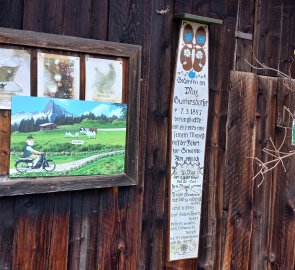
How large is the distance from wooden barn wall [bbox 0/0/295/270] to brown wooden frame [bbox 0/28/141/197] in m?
0.08

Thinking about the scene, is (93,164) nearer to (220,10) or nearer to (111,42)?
(111,42)

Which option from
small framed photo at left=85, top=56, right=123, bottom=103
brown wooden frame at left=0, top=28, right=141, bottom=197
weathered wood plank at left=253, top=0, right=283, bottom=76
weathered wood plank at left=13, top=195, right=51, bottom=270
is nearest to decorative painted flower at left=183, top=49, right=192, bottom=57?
brown wooden frame at left=0, top=28, right=141, bottom=197

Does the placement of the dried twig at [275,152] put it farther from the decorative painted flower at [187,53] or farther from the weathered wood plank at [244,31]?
the decorative painted flower at [187,53]

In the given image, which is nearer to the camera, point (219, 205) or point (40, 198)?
point (40, 198)

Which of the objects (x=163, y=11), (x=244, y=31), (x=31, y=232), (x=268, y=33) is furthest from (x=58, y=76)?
(x=268, y=33)

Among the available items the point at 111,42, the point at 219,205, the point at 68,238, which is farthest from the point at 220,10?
the point at 68,238

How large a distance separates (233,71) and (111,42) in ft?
3.85

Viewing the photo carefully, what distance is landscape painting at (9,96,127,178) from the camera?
275 cm

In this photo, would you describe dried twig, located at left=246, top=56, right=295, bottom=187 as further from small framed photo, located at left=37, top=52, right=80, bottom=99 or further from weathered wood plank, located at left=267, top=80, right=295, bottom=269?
small framed photo, located at left=37, top=52, right=80, bottom=99

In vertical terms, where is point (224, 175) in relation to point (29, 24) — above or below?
below

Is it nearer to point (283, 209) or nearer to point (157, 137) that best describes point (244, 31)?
point (157, 137)

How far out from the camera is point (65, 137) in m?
2.90

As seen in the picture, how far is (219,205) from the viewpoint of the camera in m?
3.87

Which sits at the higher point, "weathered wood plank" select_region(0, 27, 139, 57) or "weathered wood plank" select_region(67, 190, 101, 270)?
"weathered wood plank" select_region(0, 27, 139, 57)
